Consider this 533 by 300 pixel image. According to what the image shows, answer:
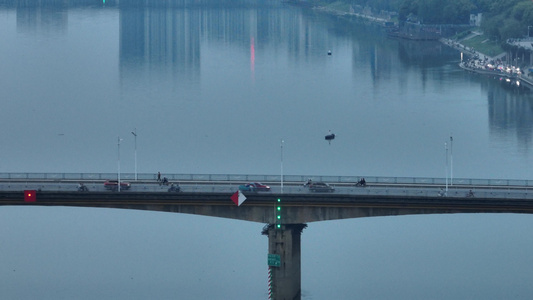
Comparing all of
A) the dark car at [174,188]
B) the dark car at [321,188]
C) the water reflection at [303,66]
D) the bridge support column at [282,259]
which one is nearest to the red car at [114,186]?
the dark car at [174,188]

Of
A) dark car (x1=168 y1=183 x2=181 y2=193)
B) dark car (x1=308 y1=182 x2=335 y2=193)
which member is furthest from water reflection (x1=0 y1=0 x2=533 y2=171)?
dark car (x1=168 y1=183 x2=181 y2=193)

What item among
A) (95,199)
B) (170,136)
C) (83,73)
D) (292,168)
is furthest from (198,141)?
(83,73)

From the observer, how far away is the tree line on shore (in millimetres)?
149250

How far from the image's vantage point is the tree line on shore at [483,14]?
149250mm

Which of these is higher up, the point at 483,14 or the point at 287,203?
the point at 483,14

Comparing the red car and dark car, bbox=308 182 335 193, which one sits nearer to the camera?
dark car, bbox=308 182 335 193

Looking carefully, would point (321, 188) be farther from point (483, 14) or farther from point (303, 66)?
point (483, 14)

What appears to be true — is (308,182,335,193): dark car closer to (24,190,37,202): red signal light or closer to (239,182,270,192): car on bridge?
(239,182,270,192): car on bridge

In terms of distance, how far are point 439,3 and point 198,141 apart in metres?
92.6

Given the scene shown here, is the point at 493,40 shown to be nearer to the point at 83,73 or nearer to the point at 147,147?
the point at 83,73

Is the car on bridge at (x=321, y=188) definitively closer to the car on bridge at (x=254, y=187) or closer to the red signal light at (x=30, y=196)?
the car on bridge at (x=254, y=187)

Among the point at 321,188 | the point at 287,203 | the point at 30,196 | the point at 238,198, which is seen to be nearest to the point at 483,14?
the point at 321,188

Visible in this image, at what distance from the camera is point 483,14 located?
170750 mm

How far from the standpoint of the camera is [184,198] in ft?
186
